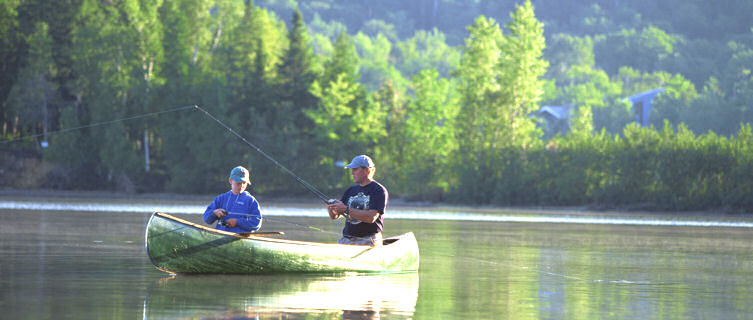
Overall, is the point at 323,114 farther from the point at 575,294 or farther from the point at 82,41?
the point at 575,294

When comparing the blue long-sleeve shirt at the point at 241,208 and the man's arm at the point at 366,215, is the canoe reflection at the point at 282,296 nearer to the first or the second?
the blue long-sleeve shirt at the point at 241,208

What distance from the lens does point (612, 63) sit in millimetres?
140125

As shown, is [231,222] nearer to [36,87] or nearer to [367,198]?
[367,198]

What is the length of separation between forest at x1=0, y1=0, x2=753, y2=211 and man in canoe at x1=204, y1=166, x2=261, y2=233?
4649 cm

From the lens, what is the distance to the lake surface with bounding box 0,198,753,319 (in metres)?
12.8

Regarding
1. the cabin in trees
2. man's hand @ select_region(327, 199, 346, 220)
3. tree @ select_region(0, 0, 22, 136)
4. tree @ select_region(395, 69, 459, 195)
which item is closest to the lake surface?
man's hand @ select_region(327, 199, 346, 220)

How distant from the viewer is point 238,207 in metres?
16.6

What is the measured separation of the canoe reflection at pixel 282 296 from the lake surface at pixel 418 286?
0.05 feet

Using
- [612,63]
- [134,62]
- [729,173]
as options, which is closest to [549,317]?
[729,173]

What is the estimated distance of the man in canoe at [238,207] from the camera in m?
16.5

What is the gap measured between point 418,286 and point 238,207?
2.85 meters

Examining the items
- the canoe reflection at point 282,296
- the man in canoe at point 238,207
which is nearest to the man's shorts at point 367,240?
the canoe reflection at point 282,296

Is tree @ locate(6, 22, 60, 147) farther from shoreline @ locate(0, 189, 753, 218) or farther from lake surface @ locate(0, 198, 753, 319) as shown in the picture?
lake surface @ locate(0, 198, 753, 319)

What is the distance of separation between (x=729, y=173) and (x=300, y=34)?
31639 millimetres
